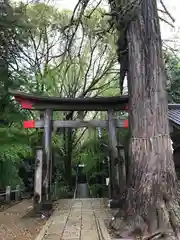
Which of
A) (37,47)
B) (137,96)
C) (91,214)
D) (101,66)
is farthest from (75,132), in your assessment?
(137,96)

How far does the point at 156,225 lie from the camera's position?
15.8 ft

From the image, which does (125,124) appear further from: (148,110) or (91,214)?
(148,110)

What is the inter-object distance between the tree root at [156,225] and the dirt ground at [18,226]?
1633 millimetres

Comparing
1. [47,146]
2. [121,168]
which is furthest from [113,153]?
[47,146]

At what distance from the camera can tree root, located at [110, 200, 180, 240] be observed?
4.71m

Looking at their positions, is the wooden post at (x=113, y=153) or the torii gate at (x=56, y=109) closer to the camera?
the torii gate at (x=56, y=109)

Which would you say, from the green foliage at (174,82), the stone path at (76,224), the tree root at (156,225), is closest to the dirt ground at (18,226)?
the stone path at (76,224)

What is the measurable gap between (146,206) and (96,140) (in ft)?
34.3

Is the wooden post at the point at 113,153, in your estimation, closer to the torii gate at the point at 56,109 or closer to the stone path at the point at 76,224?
the torii gate at the point at 56,109

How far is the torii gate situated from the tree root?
3.43 m

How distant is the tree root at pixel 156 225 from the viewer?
4.71 metres

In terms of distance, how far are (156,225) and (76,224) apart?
6.11 ft

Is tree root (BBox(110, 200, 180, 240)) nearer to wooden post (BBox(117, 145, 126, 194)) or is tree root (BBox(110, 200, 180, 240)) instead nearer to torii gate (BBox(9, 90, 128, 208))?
wooden post (BBox(117, 145, 126, 194))

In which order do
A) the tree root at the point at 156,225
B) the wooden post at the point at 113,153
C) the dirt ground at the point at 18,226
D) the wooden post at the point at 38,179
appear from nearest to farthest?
the tree root at the point at 156,225 → the dirt ground at the point at 18,226 → the wooden post at the point at 38,179 → the wooden post at the point at 113,153
